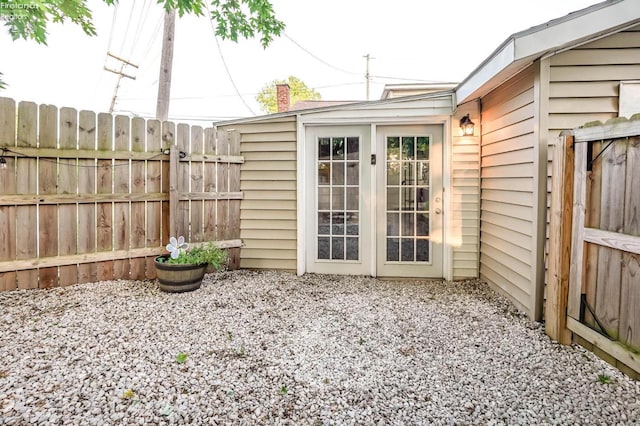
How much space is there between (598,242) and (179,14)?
465 centimetres

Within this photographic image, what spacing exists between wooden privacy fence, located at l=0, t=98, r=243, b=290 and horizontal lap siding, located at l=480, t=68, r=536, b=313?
9.57 feet

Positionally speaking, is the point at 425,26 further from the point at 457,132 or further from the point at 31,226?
the point at 31,226

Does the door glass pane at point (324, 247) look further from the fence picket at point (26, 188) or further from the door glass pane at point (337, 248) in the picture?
the fence picket at point (26, 188)

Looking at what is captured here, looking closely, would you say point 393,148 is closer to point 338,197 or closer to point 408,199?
point 408,199

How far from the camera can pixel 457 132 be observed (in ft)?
12.5

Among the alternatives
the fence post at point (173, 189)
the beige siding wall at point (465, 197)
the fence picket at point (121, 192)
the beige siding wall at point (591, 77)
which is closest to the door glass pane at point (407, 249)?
the beige siding wall at point (465, 197)

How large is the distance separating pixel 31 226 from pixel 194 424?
278 centimetres

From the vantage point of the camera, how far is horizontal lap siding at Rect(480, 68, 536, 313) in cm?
279

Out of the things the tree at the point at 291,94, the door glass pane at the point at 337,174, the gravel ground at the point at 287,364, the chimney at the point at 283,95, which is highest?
the tree at the point at 291,94

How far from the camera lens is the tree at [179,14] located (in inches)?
134

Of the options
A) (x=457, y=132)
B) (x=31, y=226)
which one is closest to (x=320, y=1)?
(x=457, y=132)

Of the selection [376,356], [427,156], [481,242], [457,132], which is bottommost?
[376,356]

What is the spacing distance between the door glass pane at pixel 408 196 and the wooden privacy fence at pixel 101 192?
6.23 feet

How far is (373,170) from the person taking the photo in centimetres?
399
